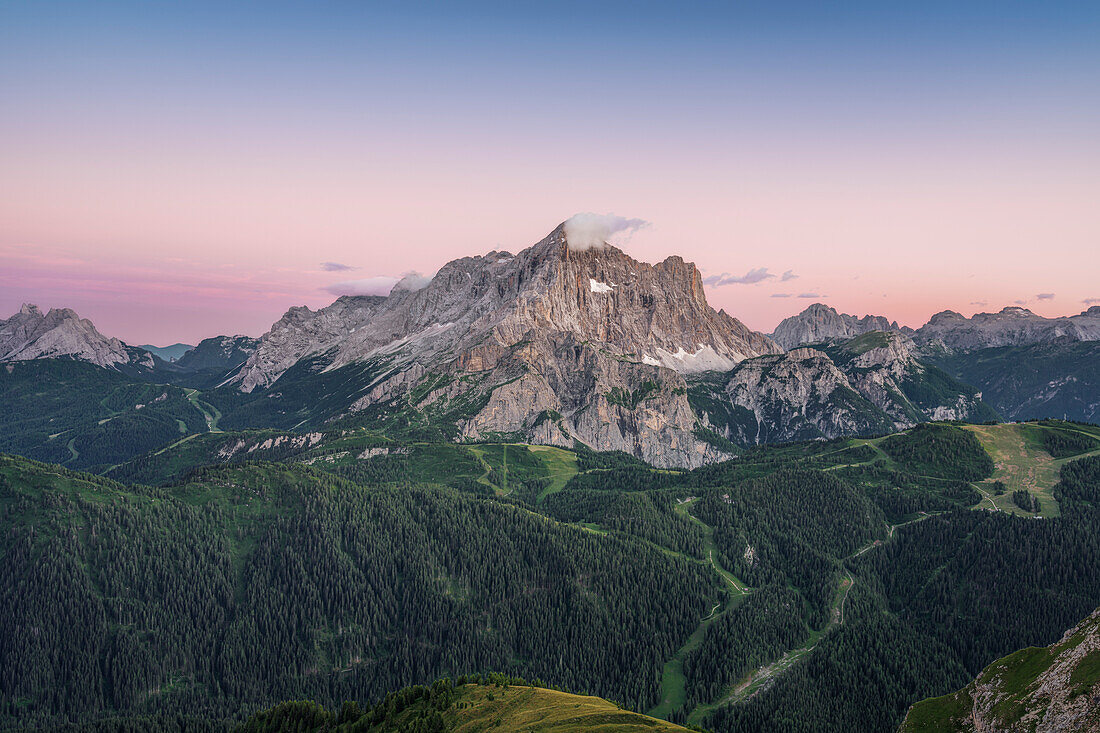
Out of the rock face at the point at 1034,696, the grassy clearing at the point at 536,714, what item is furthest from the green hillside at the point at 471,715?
the rock face at the point at 1034,696

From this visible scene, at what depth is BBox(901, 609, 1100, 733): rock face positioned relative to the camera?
8775 cm

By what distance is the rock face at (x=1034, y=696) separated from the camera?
87.8 m

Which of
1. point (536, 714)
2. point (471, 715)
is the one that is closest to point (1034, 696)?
point (536, 714)

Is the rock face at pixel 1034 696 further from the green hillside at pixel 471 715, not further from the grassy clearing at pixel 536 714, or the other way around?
the green hillside at pixel 471 715

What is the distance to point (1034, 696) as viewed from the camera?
9519 cm

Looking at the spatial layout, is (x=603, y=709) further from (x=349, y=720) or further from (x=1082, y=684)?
(x=1082, y=684)

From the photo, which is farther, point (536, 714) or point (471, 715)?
point (471, 715)

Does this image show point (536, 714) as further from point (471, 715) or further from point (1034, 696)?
point (1034, 696)

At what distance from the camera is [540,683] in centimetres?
17200

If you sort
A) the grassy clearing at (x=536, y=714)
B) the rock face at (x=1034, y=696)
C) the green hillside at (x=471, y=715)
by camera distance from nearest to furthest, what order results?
the rock face at (x=1034, y=696) < the grassy clearing at (x=536, y=714) < the green hillside at (x=471, y=715)

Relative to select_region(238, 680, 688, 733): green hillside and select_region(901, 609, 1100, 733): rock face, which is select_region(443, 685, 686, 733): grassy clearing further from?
select_region(901, 609, 1100, 733): rock face

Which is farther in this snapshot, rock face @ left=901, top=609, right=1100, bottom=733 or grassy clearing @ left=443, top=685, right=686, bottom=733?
grassy clearing @ left=443, top=685, right=686, bottom=733

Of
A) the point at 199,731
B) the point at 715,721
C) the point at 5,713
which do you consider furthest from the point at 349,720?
the point at 5,713

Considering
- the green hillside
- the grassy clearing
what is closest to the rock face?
the grassy clearing
